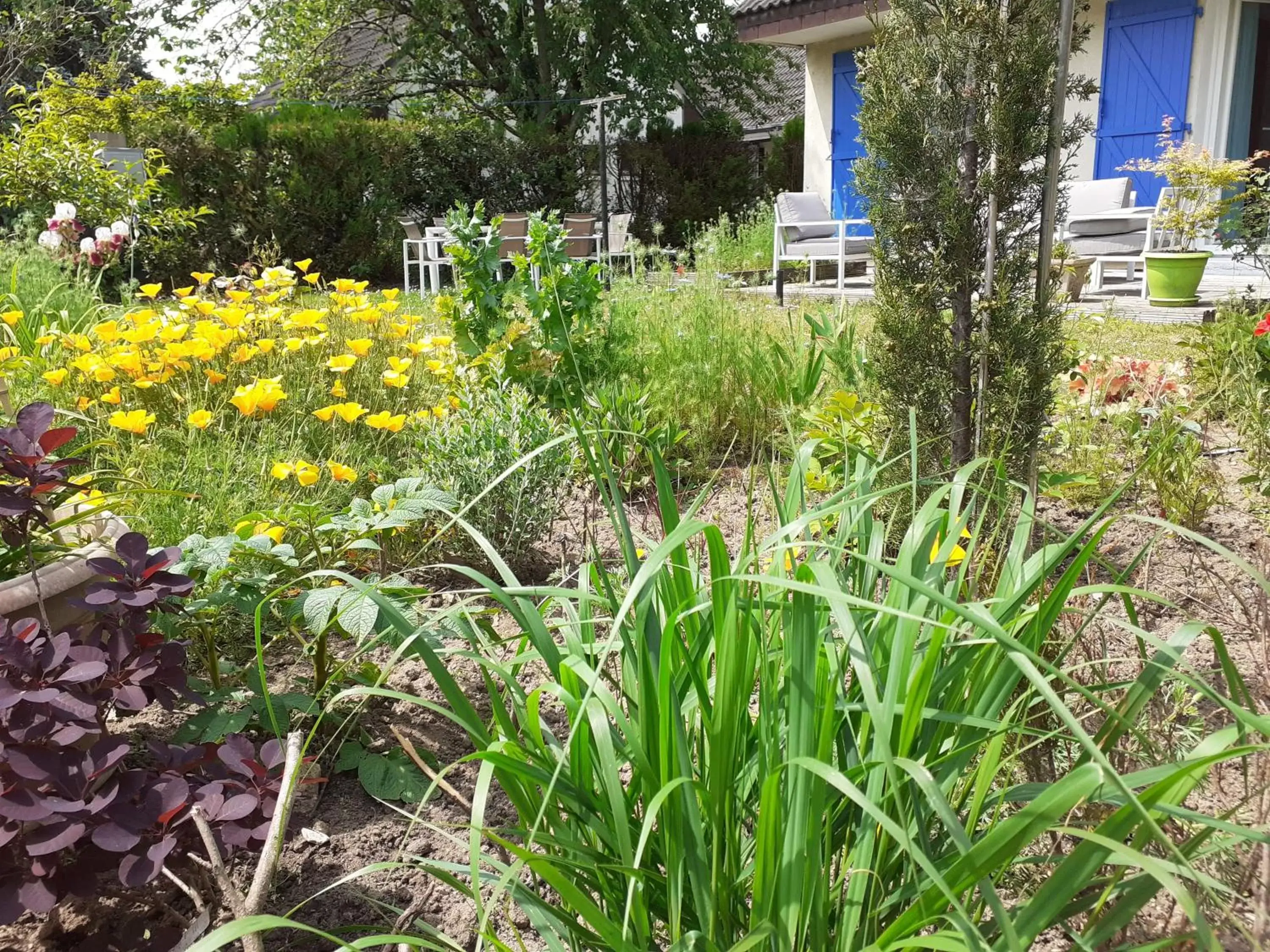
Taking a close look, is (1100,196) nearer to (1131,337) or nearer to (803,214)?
(803,214)

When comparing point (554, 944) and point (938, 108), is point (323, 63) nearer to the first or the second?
point (938, 108)

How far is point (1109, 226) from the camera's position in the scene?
9.23 metres

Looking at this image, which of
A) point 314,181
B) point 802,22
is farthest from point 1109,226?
point 314,181

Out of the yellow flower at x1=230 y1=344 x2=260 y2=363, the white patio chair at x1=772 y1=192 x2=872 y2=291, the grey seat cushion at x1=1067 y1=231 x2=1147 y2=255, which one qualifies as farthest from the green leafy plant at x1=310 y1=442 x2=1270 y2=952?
the grey seat cushion at x1=1067 y1=231 x2=1147 y2=255

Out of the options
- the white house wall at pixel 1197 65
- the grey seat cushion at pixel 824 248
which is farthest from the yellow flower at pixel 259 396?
the grey seat cushion at pixel 824 248

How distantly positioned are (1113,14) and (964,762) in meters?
11.7

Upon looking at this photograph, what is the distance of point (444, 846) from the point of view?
1.64 meters

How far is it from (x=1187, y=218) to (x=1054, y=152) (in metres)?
6.22

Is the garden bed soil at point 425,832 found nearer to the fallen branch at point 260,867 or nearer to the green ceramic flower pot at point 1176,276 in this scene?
the fallen branch at point 260,867

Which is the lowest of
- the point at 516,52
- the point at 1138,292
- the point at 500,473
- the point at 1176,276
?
the point at 500,473

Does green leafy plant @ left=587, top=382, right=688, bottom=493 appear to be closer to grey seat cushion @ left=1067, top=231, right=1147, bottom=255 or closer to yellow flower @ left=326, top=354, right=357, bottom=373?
yellow flower @ left=326, top=354, right=357, bottom=373

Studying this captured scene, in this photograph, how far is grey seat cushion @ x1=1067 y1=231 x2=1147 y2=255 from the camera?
9172 mm

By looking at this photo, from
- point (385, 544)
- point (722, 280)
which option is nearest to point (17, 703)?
point (385, 544)

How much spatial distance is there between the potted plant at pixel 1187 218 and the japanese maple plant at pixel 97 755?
24.9ft
